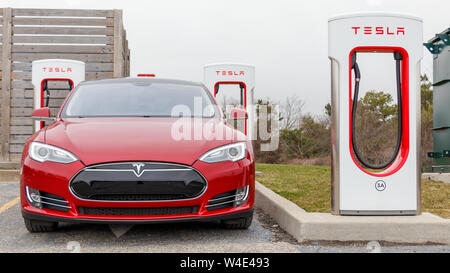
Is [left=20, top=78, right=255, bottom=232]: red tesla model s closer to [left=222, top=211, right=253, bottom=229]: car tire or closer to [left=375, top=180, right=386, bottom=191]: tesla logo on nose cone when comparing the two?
[left=222, top=211, right=253, bottom=229]: car tire

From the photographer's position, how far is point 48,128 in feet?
12.8

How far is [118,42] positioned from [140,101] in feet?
21.7

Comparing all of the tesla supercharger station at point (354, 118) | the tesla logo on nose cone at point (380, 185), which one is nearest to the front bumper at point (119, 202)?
the tesla supercharger station at point (354, 118)

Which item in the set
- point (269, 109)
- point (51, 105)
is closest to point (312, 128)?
point (269, 109)

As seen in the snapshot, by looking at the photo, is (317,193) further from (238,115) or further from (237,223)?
(237,223)

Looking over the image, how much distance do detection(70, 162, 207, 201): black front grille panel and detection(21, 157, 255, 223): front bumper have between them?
0.04m

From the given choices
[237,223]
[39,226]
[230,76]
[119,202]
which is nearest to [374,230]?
[237,223]

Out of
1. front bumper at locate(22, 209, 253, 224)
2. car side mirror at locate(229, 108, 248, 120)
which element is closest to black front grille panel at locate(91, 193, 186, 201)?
front bumper at locate(22, 209, 253, 224)

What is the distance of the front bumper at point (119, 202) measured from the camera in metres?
3.28

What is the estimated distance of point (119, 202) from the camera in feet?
10.7

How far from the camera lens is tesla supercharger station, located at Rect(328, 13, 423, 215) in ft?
12.4

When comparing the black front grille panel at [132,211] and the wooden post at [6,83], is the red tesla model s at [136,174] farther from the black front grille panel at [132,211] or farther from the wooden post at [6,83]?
the wooden post at [6,83]

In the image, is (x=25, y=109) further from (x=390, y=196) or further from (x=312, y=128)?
(x=312, y=128)
